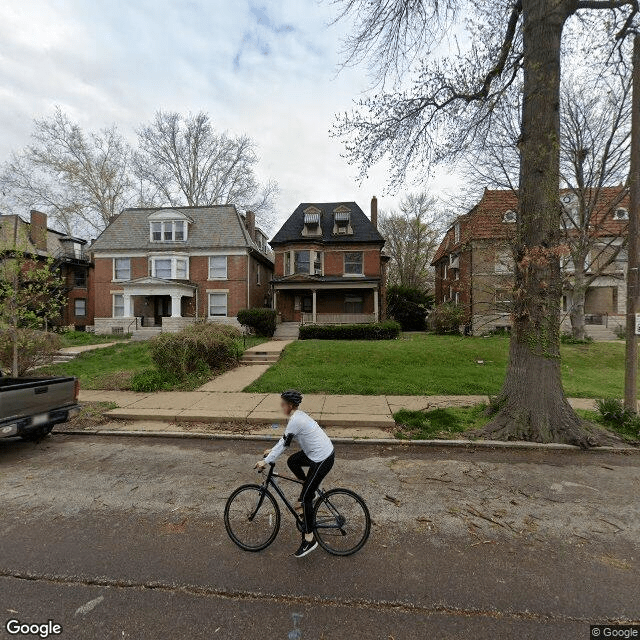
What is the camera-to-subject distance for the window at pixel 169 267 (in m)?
25.4

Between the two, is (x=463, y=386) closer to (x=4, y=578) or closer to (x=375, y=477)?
(x=375, y=477)

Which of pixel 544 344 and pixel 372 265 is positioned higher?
pixel 372 265

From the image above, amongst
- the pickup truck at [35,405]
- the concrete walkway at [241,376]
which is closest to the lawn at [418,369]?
the concrete walkway at [241,376]

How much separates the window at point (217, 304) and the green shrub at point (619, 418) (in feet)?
75.3

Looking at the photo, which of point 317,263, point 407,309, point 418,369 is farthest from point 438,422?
point 407,309

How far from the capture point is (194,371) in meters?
10.8

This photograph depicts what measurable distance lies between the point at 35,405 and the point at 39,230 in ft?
104

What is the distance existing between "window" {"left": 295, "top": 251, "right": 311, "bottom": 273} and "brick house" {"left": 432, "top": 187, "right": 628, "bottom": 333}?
1021cm

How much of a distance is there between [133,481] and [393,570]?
140 inches

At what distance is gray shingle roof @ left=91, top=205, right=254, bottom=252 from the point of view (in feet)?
84.0

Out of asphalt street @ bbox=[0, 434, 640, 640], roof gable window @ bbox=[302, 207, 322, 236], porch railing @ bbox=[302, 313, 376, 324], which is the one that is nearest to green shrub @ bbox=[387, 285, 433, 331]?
porch railing @ bbox=[302, 313, 376, 324]

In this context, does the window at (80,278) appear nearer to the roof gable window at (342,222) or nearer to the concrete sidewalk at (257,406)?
the roof gable window at (342,222)

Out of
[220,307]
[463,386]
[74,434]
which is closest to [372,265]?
[220,307]

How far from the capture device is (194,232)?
26141 mm
